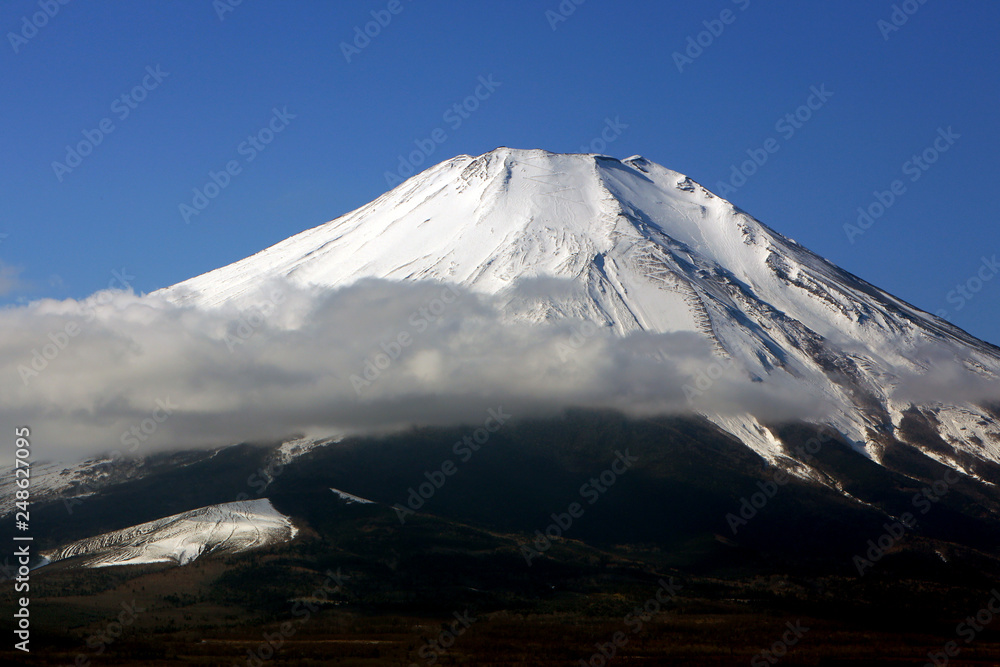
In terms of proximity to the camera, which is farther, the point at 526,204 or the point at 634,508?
the point at 526,204

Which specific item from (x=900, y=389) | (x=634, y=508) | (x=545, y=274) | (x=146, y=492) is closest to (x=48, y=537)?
(x=146, y=492)

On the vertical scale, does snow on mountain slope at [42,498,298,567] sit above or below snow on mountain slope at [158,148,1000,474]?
below

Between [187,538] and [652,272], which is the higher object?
[652,272]

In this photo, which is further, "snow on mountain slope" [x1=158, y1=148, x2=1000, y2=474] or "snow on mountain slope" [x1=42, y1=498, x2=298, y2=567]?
"snow on mountain slope" [x1=158, y1=148, x2=1000, y2=474]

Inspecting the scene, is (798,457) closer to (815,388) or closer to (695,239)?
(815,388)

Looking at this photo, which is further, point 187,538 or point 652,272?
point 652,272

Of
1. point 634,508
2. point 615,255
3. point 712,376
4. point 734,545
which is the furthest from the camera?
point 615,255
